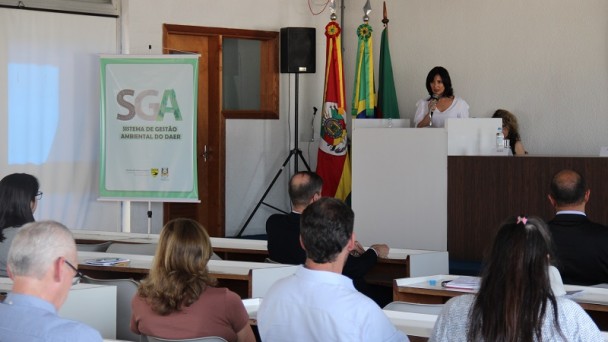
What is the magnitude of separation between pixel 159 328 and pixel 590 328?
1657mm

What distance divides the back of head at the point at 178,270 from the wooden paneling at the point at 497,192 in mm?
4014

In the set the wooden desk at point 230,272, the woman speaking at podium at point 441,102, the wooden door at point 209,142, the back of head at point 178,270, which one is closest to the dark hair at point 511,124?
the woman speaking at podium at point 441,102

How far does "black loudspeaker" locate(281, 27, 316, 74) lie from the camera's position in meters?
10.4

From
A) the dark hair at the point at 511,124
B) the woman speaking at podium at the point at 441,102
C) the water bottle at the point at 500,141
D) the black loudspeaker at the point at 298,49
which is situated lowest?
the water bottle at the point at 500,141

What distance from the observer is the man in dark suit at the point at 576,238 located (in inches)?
189

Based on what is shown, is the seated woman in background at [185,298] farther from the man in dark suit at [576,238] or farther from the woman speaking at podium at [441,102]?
the woman speaking at podium at [441,102]

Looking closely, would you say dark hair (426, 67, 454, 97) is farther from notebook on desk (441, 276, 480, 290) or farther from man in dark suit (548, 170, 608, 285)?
notebook on desk (441, 276, 480, 290)

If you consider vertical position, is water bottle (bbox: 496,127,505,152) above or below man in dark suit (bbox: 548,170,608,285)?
above

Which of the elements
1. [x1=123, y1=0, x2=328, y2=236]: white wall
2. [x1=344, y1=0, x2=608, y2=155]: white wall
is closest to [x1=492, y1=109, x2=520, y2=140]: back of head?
[x1=344, y1=0, x2=608, y2=155]: white wall

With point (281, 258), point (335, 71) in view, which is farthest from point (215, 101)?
point (281, 258)

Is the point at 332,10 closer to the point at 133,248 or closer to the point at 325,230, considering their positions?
the point at 133,248

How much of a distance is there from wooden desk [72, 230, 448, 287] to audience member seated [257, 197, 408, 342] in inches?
86.1

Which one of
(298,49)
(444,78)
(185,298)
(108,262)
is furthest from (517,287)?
(298,49)

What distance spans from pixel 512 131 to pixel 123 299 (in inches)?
206
